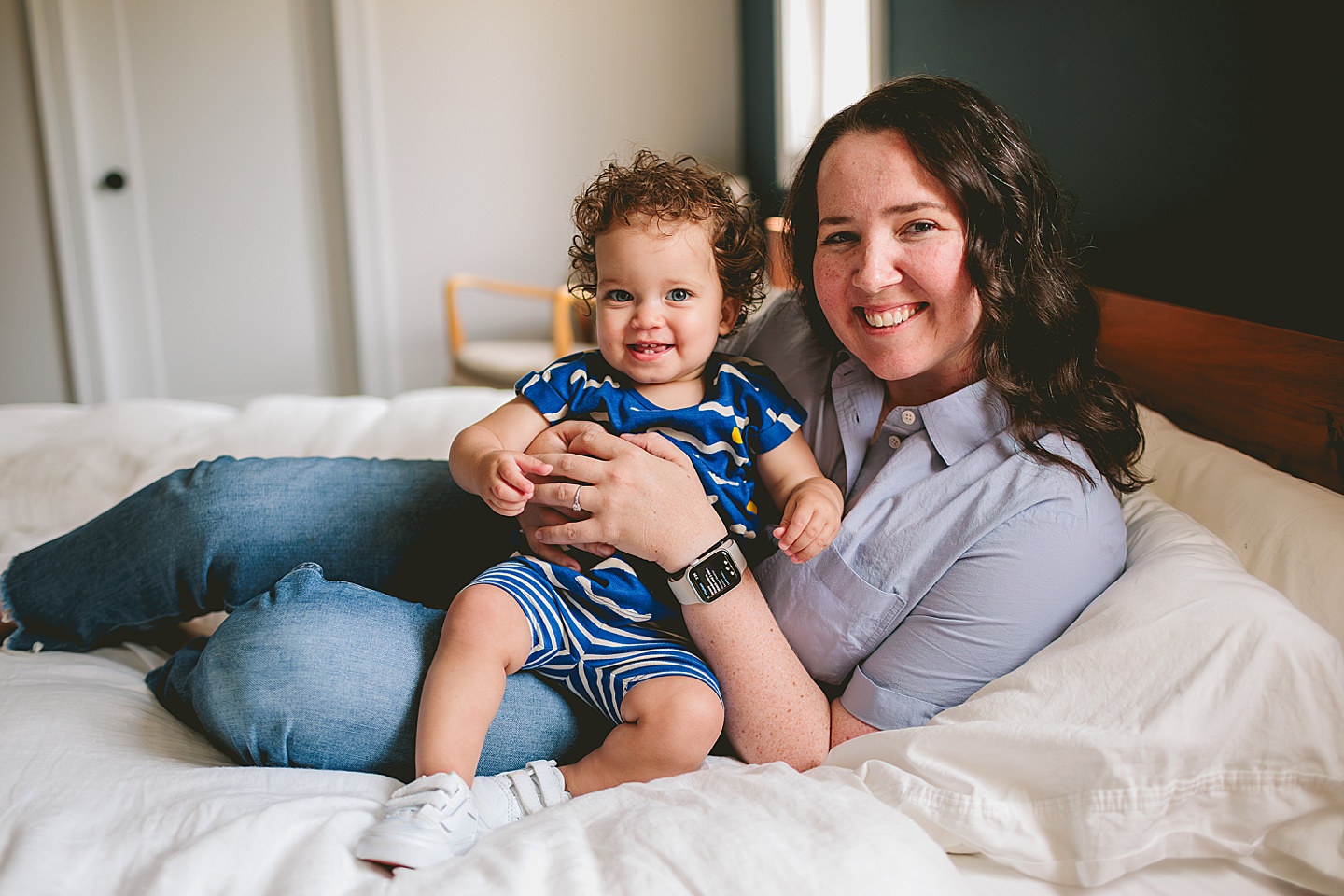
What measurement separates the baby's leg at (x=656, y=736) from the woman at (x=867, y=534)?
0.07m

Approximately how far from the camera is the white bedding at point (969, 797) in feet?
2.71

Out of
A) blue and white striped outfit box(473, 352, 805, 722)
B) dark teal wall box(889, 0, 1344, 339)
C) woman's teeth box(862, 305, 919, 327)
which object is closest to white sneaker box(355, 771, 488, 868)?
blue and white striped outfit box(473, 352, 805, 722)

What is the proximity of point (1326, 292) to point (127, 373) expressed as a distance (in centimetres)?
441

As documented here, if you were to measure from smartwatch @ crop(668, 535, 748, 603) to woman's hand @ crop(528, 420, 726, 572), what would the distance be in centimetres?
1

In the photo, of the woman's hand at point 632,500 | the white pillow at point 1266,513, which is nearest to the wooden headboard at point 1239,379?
the white pillow at point 1266,513

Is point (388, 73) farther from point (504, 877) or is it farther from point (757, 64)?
point (504, 877)

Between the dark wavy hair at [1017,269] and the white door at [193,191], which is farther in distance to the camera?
the white door at [193,191]

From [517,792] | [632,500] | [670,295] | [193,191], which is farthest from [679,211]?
[193,191]

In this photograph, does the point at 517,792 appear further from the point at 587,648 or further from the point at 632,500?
the point at 632,500

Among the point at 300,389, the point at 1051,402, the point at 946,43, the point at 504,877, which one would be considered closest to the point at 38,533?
the point at 504,877

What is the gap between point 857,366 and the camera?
4.35 ft

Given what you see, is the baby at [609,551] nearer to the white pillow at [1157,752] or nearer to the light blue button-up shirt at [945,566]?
the light blue button-up shirt at [945,566]

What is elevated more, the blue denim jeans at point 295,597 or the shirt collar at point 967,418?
the shirt collar at point 967,418

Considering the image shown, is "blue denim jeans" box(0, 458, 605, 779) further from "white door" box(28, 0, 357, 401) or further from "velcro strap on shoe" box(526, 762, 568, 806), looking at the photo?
"white door" box(28, 0, 357, 401)
